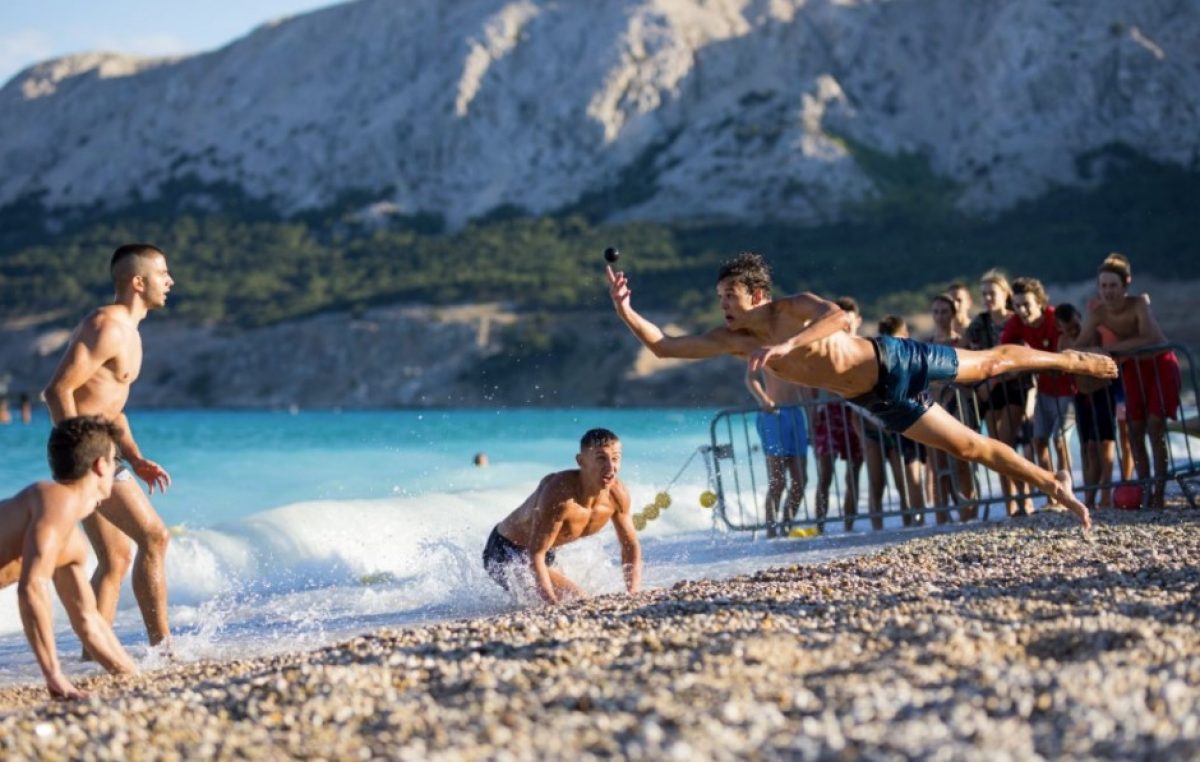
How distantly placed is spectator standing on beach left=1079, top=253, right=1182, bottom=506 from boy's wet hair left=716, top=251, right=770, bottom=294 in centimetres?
371

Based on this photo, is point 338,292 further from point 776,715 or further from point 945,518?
point 776,715

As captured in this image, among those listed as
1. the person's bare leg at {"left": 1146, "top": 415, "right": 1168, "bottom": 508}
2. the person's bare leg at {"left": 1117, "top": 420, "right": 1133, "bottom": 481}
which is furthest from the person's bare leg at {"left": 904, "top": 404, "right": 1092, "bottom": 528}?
the person's bare leg at {"left": 1117, "top": 420, "right": 1133, "bottom": 481}

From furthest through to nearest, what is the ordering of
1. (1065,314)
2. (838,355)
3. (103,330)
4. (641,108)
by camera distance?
(641,108) → (1065,314) → (838,355) → (103,330)

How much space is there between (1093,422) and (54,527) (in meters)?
7.69

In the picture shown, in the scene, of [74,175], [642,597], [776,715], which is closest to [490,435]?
[642,597]

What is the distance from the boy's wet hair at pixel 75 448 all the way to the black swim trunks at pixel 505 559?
3413 millimetres

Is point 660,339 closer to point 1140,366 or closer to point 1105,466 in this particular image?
point 1140,366

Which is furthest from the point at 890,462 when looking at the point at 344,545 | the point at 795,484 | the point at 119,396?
the point at 119,396

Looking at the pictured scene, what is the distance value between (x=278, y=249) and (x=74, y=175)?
2017cm

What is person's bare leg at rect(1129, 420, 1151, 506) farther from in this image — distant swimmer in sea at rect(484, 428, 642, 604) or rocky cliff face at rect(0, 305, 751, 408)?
rocky cliff face at rect(0, 305, 751, 408)

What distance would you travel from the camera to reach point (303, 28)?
99625mm

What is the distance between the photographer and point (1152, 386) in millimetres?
10648

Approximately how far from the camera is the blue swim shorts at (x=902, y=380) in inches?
302

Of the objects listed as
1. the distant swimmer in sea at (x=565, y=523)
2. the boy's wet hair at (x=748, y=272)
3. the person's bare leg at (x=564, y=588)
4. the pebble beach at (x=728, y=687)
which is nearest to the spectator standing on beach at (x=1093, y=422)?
the boy's wet hair at (x=748, y=272)
